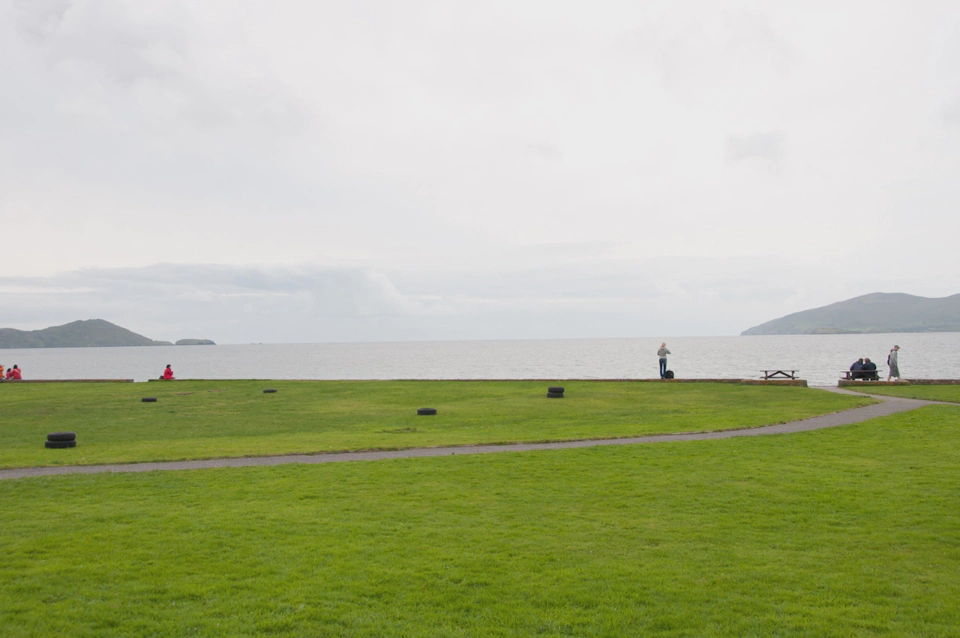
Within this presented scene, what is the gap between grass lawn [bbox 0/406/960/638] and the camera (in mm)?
7320

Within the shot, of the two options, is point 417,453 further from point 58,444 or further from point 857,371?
point 857,371

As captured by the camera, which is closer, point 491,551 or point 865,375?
point 491,551

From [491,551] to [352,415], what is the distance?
64.4 ft

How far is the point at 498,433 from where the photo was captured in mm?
21891

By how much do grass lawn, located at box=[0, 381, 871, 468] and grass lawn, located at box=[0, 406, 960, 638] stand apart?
491 centimetres

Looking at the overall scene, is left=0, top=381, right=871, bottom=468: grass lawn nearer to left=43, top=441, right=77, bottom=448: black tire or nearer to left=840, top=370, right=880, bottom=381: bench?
left=43, top=441, right=77, bottom=448: black tire

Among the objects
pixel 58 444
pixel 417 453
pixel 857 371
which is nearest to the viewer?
pixel 417 453

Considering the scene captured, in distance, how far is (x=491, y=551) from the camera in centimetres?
951

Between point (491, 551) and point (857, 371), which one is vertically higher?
point (857, 371)

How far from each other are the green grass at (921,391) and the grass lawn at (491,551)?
18671mm

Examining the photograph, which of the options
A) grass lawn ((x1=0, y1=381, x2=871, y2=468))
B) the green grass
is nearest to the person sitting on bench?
the green grass

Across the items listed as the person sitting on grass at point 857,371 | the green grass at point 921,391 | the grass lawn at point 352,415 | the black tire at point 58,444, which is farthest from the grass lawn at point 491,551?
the person sitting on grass at point 857,371

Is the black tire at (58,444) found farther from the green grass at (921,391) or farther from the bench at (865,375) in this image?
the bench at (865,375)

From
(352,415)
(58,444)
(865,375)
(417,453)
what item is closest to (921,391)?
(865,375)
